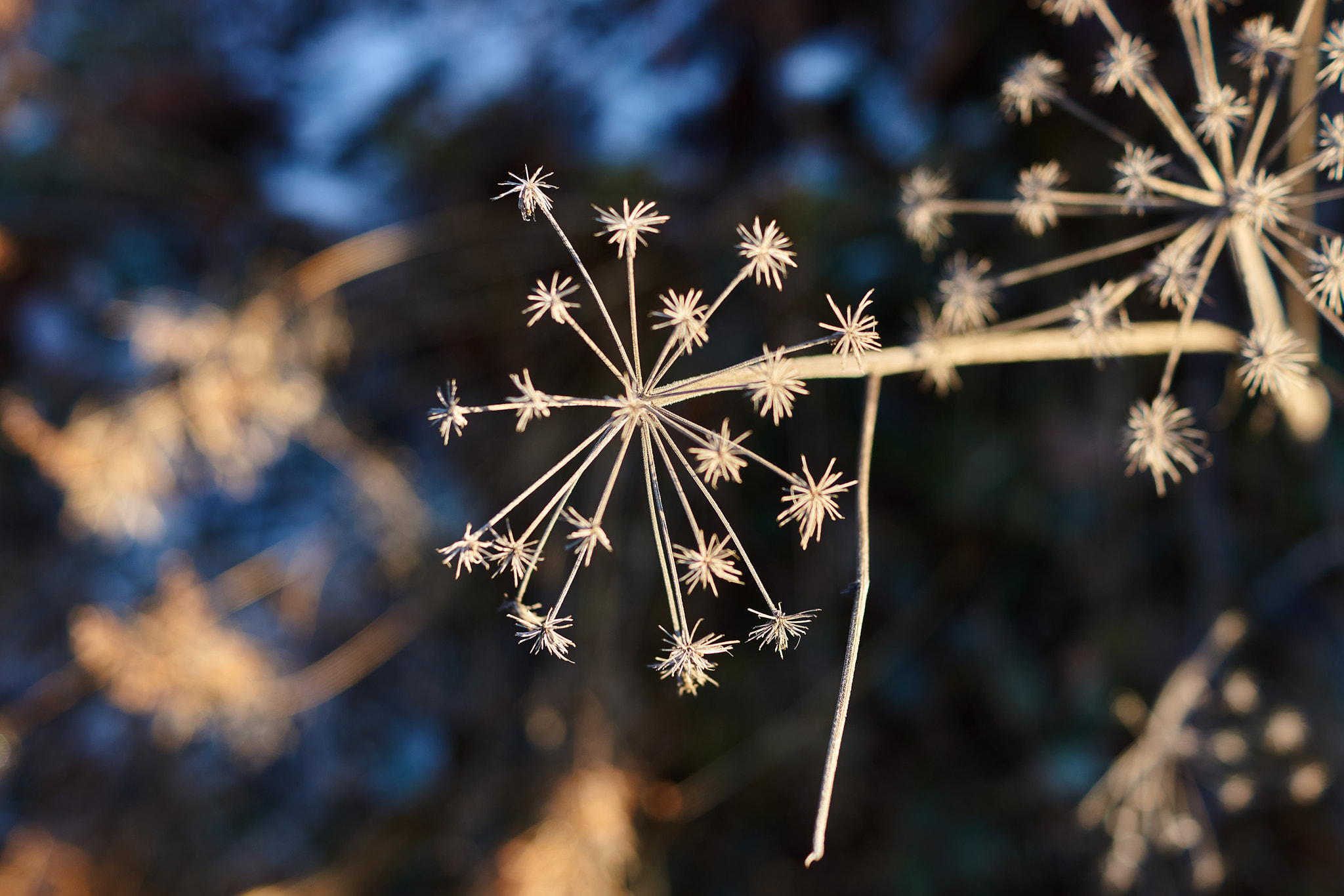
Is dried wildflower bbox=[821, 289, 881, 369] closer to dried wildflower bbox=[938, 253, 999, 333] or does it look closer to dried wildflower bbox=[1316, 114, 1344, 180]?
dried wildflower bbox=[938, 253, 999, 333]

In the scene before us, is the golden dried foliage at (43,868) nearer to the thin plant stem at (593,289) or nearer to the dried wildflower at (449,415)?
the dried wildflower at (449,415)

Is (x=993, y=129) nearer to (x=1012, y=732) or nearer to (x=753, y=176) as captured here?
(x=753, y=176)

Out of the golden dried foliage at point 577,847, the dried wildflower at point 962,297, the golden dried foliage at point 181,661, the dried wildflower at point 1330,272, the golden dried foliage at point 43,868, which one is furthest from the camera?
the golden dried foliage at point 43,868

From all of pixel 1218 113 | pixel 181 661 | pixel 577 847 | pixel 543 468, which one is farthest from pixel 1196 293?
pixel 181 661

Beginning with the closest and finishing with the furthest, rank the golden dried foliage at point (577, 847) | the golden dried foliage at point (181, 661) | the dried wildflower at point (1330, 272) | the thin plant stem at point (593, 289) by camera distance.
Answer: the thin plant stem at point (593, 289), the dried wildflower at point (1330, 272), the golden dried foliage at point (577, 847), the golden dried foliage at point (181, 661)

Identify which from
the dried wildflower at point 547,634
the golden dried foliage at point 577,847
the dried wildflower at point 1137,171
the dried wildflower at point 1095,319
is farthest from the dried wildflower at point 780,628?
the golden dried foliage at point 577,847

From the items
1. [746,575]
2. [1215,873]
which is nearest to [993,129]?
[746,575]

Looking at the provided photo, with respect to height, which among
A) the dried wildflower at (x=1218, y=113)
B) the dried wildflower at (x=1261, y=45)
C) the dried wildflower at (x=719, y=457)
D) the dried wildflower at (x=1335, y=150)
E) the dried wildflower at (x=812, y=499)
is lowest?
the dried wildflower at (x=812, y=499)
